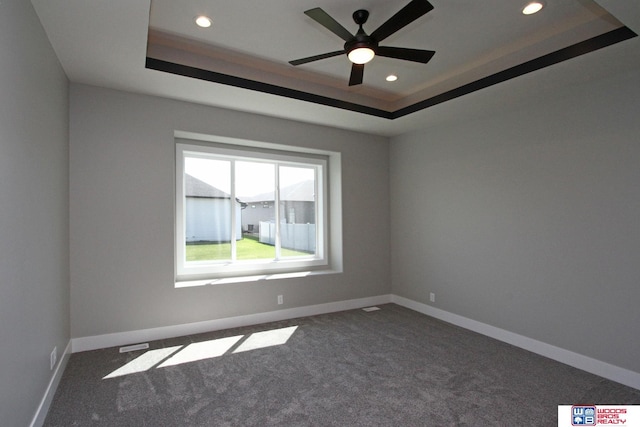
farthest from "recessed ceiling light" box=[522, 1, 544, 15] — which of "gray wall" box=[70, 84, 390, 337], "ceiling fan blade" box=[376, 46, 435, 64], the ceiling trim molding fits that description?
"gray wall" box=[70, 84, 390, 337]

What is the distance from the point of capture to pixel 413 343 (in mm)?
3525

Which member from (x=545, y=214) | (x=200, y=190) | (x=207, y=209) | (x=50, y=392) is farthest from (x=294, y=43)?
(x=50, y=392)

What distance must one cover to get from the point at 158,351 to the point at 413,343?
2660 mm

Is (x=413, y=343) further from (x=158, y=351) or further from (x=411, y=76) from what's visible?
(x=411, y=76)

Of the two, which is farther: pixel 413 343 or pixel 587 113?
pixel 413 343

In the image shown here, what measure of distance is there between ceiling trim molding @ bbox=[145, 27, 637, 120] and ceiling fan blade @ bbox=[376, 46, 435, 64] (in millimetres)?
994

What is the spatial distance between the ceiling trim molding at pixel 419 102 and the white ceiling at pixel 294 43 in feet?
0.25

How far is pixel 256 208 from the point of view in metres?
4.70

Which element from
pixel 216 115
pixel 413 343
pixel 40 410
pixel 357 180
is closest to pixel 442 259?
pixel 413 343

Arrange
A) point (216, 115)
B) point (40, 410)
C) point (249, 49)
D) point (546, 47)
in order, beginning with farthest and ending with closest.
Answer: point (216, 115) → point (249, 49) → point (546, 47) → point (40, 410)

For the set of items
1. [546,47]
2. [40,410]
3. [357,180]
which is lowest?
[40,410]

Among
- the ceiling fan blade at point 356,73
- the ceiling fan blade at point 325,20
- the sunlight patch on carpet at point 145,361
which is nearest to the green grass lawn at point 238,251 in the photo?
the sunlight patch on carpet at point 145,361

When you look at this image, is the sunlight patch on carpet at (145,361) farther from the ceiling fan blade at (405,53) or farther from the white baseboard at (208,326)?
the ceiling fan blade at (405,53)

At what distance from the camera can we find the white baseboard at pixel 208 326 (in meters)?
3.30
